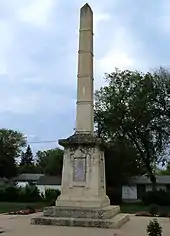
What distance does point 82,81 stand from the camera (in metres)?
14.9

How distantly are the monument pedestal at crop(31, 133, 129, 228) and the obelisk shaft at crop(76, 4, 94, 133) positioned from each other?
62cm

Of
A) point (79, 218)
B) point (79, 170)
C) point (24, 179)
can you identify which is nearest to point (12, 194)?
point (24, 179)

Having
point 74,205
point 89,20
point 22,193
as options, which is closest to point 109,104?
point 22,193

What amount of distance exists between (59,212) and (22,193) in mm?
28452

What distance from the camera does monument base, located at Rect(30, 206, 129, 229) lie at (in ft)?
40.5

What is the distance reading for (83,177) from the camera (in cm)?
1358

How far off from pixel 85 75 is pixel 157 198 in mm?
23822

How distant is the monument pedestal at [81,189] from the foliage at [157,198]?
873 inches

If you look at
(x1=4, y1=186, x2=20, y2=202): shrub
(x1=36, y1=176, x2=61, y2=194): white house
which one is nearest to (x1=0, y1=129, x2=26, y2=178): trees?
(x1=36, y1=176, x2=61, y2=194): white house

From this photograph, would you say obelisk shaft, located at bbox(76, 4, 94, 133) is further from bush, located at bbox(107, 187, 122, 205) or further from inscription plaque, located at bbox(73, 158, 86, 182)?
bush, located at bbox(107, 187, 122, 205)

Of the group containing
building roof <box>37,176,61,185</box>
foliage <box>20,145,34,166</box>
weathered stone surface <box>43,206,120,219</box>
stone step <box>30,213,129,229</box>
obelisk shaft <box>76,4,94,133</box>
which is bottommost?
stone step <box>30,213,129,229</box>

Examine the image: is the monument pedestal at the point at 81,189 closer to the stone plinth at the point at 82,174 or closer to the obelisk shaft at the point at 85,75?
the stone plinth at the point at 82,174

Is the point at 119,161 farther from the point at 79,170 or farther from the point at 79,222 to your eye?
the point at 79,222

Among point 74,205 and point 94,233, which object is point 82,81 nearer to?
point 74,205
